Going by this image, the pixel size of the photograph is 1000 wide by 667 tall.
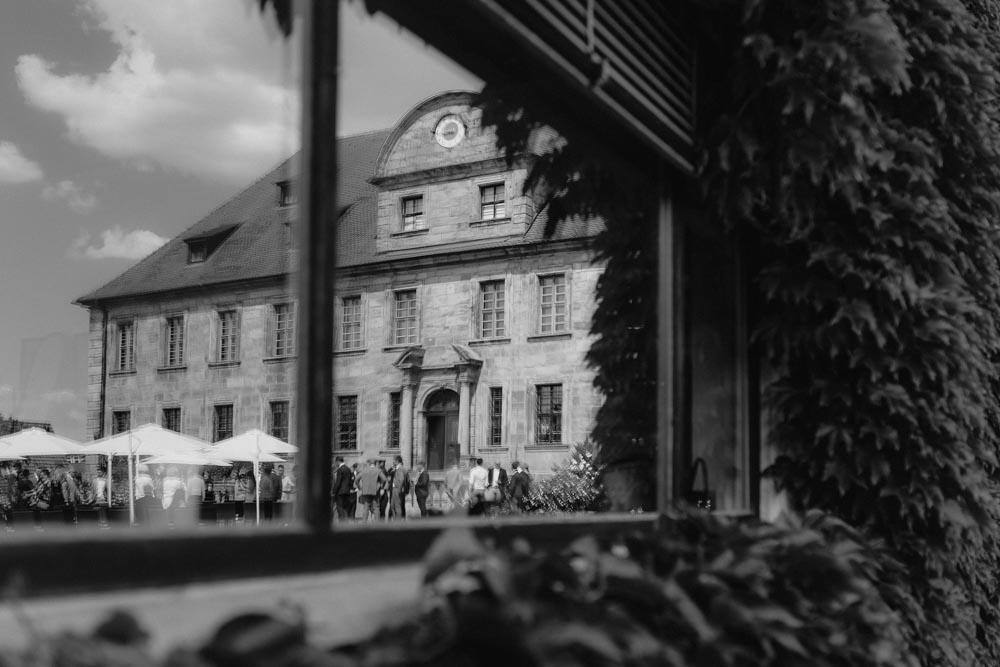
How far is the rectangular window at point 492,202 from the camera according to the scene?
124 ft

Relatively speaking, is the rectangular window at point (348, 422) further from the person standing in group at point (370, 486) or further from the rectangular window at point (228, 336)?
the person standing in group at point (370, 486)

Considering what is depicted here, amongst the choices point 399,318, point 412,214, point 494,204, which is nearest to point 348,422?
point 399,318

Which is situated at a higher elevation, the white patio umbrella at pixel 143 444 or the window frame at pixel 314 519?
the window frame at pixel 314 519

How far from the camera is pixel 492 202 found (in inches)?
1527

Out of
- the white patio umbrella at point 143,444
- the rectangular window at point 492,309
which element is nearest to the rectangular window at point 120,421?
the rectangular window at point 492,309

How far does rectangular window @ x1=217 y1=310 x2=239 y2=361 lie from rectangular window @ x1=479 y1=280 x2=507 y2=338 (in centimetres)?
870

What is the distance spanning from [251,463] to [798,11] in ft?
92.8

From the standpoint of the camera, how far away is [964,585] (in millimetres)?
4691

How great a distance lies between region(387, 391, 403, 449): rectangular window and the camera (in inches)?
1597

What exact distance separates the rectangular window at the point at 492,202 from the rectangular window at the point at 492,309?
2.15 meters

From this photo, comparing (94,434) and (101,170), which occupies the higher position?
(101,170)

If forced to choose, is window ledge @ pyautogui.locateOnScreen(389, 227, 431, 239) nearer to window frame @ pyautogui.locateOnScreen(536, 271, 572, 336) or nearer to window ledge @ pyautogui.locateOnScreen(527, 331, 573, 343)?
window frame @ pyautogui.locateOnScreen(536, 271, 572, 336)

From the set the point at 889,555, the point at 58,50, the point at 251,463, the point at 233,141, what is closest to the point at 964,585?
the point at 889,555

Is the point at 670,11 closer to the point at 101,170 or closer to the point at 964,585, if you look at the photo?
the point at 964,585
